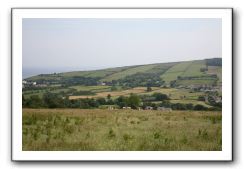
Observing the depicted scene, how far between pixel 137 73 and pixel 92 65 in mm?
488

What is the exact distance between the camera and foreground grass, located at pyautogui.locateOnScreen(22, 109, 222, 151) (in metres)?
9.70

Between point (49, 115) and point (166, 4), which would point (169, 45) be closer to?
point (166, 4)

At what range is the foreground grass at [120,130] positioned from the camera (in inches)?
382

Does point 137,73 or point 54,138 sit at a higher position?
point 137,73

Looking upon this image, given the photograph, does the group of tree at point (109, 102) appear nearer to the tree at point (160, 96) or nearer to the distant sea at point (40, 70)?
the tree at point (160, 96)

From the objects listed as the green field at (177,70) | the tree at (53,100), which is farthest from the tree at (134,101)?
the tree at (53,100)

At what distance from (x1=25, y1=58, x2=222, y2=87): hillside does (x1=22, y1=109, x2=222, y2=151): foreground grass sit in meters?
0.31

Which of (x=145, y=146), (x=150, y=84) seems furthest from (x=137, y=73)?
(x=145, y=146)

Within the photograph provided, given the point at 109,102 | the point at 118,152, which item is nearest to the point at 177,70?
the point at 109,102

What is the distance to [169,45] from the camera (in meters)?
9.79

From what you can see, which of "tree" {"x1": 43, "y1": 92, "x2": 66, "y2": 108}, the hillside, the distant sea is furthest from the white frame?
"tree" {"x1": 43, "y1": 92, "x2": 66, "y2": 108}

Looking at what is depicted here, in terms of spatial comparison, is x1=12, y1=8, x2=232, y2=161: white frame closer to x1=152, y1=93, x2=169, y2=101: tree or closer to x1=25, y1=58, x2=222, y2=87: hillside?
x1=25, y1=58, x2=222, y2=87: hillside

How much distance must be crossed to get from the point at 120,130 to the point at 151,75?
0.68 m

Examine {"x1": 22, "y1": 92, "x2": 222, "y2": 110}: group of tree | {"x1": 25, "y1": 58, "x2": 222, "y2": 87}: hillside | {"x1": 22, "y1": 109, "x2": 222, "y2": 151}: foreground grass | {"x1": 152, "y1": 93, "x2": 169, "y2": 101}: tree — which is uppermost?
{"x1": 25, "y1": 58, "x2": 222, "y2": 87}: hillside
